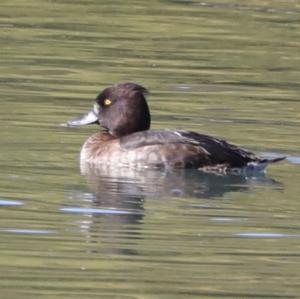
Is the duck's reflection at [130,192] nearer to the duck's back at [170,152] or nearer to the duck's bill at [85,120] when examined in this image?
the duck's back at [170,152]

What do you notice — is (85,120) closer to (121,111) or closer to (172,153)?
(121,111)

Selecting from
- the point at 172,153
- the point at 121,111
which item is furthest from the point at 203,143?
the point at 121,111

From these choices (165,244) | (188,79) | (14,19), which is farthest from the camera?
(14,19)

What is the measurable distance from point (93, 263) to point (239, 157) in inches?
148

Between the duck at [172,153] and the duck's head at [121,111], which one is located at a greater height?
the duck's head at [121,111]

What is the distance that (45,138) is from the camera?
1399 cm

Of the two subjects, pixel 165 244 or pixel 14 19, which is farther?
pixel 14 19

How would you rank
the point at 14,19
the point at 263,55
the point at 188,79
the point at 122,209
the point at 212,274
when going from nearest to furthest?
the point at 212,274 < the point at 122,209 < the point at 188,79 < the point at 263,55 < the point at 14,19

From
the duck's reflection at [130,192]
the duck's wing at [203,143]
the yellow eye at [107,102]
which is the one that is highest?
the yellow eye at [107,102]

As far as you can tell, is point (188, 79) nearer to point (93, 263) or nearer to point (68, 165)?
point (68, 165)

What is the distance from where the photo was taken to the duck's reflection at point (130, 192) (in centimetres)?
1039

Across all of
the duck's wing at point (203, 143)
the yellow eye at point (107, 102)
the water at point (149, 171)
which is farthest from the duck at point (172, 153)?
the yellow eye at point (107, 102)

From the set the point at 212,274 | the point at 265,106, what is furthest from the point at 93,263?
the point at 265,106

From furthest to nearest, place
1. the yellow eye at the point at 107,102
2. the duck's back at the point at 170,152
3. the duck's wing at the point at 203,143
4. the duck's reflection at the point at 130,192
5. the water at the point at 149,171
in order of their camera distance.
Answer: the yellow eye at the point at 107,102 → the duck's back at the point at 170,152 → the duck's wing at the point at 203,143 → the duck's reflection at the point at 130,192 → the water at the point at 149,171
